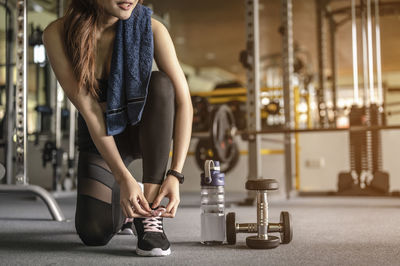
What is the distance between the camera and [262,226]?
4.44ft

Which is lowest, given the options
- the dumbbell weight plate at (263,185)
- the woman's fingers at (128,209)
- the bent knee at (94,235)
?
the bent knee at (94,235)

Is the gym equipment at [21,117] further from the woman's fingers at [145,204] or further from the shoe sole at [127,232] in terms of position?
the woman's fingers at [145,204]

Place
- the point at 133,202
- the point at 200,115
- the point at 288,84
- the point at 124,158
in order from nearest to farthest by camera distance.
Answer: the point at 133,202 → the point at 124,158 → the point at 288,84 → the point at 200,115

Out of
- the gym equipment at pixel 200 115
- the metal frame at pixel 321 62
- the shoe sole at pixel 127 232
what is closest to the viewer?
the shoe sole at pixel 127 232

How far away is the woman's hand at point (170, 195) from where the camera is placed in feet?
3.85

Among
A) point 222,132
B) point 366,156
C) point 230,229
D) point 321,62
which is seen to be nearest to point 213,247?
point 230,229

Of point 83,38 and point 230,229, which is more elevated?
point 83,38

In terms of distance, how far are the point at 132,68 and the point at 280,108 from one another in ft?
12.3

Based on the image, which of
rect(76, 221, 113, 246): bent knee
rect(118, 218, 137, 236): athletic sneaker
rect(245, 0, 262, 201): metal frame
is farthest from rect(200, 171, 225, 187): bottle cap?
rect(245, 0, 262, 201): metal frame

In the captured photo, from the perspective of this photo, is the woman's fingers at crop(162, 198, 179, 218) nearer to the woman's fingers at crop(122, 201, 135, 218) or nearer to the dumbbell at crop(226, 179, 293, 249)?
the woman's fingers at crop(122, 201, 135, 218)

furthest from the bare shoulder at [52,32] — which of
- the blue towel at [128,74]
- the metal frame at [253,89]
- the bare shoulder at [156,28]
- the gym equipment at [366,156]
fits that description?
the gym equipment at [366,156]

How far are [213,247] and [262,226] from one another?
0.52 ft

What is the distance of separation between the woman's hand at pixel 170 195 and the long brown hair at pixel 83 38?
0.31 meters

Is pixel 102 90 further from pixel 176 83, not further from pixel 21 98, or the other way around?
pixel 21 98
